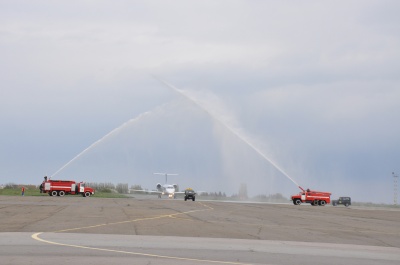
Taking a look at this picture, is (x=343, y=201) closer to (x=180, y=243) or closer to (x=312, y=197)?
(x=312, y=197)

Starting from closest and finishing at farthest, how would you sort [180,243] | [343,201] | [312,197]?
[180,243] < [312,197] < [343,201]

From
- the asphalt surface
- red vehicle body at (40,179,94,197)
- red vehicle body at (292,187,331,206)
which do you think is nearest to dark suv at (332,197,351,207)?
red vehicle body at (292,187,331,206)

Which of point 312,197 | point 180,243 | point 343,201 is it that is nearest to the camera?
point 180,243

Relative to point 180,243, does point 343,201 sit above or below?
above

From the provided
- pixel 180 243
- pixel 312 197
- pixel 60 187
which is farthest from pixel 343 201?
pixel 180 243

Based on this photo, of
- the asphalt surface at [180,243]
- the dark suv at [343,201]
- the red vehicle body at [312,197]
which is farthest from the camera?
the dark suv at [343,201]

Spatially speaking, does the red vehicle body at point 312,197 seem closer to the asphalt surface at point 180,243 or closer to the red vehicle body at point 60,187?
the red vehicle body at point 60,187

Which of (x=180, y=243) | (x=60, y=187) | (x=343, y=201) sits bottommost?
(x=180, y=243)

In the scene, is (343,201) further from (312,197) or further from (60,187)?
(60,187)

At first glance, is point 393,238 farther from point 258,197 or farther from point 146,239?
point 258,197

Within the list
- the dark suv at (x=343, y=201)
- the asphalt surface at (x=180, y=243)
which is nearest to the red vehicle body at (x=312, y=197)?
the dark suv at (x=343, y=201)

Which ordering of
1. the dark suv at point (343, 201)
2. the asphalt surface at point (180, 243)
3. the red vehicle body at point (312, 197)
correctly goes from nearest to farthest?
1. the asphalt surface at point (180, 243)
2. the red vehicle body at point (312, 197)
3. the dark suv at point (343, 201)

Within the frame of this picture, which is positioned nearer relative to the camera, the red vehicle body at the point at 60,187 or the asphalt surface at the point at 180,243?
the asphalt surface at the point at 180,243

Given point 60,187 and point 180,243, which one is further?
point 60,187
